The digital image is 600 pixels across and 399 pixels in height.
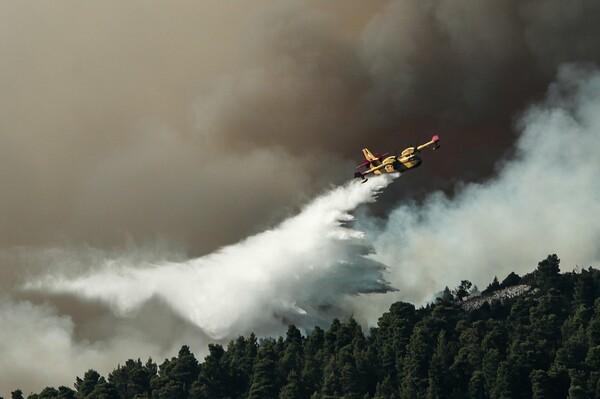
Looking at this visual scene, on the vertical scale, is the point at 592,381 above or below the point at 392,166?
below

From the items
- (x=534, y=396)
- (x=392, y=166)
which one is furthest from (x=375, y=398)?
(x=392, y=166)

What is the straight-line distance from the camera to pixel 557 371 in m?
196

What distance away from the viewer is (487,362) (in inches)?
7864

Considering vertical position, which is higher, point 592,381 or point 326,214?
point 326,214

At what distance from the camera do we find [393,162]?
175m

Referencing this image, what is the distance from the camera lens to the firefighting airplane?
173 m

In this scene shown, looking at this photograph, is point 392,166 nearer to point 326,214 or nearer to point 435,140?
point 435,140

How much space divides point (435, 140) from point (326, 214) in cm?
2879

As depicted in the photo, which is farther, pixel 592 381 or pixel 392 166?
pixel 592 381

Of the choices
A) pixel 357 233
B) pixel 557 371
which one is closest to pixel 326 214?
pixel 357 233

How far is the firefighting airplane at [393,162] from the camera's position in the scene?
173125 mm

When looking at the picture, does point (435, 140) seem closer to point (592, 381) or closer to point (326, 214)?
point (326, 214)

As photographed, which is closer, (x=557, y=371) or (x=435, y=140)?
(x=435, y=140)

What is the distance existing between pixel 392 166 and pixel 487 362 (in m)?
38.2
